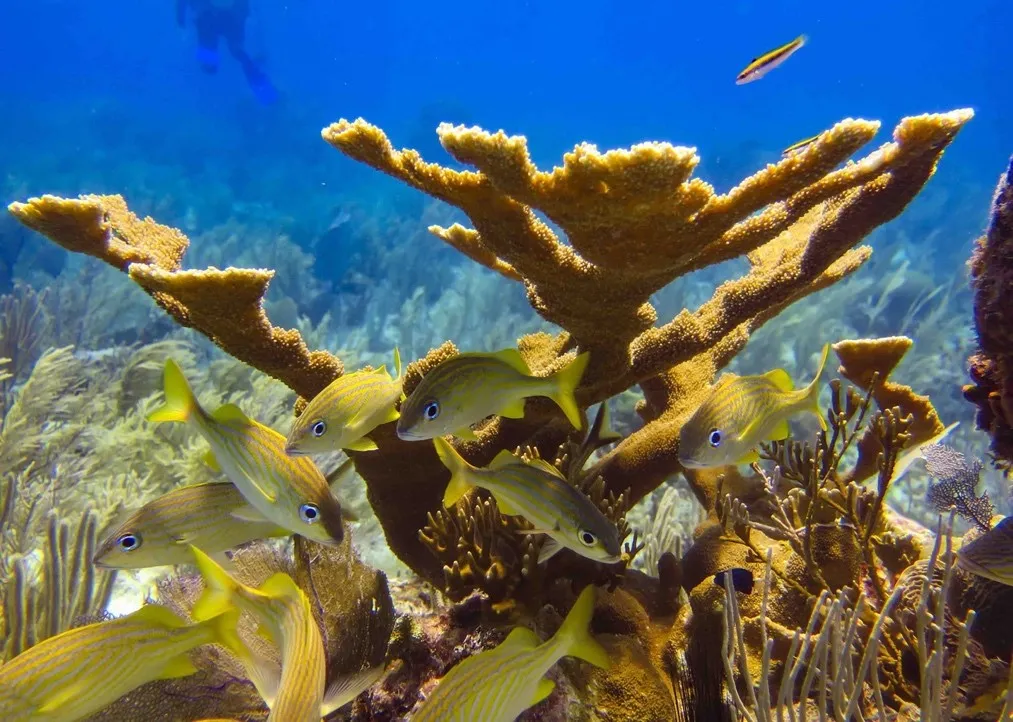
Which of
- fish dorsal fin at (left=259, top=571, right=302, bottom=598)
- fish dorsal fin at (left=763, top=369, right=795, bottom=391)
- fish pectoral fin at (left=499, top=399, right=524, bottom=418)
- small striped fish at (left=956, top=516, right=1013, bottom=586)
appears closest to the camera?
fish dorsal fin at (left=259, top=571, right=302, bottom=598)

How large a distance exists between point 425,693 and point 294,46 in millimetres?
94161

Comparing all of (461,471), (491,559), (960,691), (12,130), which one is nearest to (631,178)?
(461,471)

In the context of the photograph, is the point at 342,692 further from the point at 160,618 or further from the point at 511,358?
the point at 511,358

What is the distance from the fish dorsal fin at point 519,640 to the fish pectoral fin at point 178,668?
89cm

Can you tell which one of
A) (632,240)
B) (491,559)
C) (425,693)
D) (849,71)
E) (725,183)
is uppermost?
(849,71)

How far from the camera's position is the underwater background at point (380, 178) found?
5.66 metres

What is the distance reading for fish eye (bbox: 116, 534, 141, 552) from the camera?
5.82ft

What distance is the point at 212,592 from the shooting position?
5.16ft

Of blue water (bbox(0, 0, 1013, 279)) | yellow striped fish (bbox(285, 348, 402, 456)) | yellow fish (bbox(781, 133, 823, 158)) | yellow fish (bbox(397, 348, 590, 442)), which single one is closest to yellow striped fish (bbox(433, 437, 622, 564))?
yellow fish (bbox(397, 348, 590, 442))

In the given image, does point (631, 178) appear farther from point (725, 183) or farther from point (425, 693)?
point (725, 183)

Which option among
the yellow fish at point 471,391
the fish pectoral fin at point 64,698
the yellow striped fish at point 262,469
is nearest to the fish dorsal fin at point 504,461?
the yellow fish at point 471,391

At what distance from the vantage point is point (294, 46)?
79.6 meters

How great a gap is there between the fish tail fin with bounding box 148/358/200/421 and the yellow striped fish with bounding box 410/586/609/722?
41.0 inches

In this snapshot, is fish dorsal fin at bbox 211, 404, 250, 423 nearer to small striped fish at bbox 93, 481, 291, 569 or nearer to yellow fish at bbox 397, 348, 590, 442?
small striped fish at bbox 93, 481, 291, 569
